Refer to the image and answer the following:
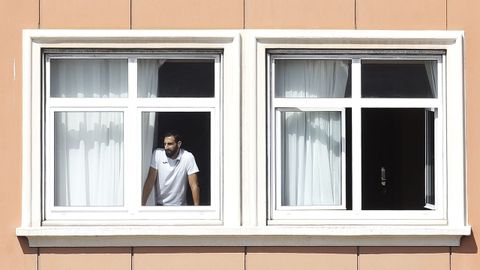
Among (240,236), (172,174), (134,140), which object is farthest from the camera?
(172,174)

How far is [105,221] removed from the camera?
1323 centimetres

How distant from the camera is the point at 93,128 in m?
13.4

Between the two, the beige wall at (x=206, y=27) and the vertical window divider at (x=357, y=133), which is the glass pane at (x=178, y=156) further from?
the vertical window divider at (x=357, y=133)

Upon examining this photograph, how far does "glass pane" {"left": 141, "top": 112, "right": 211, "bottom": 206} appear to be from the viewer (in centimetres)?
1333

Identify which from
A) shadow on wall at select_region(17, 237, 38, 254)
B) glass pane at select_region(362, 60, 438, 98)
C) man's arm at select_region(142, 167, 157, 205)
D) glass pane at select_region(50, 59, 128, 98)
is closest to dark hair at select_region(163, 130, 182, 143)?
man's arm at select_region(142, 167, 157, 205)

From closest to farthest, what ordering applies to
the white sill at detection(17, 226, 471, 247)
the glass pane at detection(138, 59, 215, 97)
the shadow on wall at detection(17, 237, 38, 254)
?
the white sill at detection(17, 226, 471, 247)
the shadow on wall at detection(17, 237, 38, 254)
the glass pane at detection(138, 59, 215, 97)

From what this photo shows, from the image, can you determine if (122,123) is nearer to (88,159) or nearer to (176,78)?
(88,159)

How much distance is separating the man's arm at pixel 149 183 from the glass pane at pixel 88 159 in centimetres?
18

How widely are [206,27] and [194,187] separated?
4.02ft

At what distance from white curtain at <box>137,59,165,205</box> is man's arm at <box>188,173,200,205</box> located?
303mm

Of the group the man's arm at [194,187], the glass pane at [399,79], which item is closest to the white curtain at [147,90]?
the man's arm at [194,187]

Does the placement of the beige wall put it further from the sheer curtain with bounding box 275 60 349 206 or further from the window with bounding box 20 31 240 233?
the sheer curtain with bounding box 275 60 349 206

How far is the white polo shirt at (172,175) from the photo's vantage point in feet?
43.9

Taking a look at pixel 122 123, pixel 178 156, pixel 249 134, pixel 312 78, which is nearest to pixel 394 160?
pixel 312 78
